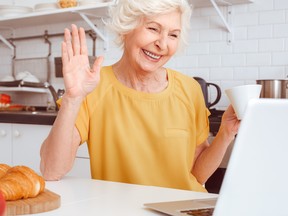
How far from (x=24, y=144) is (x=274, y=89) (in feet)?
5.44

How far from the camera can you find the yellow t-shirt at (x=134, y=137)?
5.85 feet

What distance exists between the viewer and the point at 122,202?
1.22 meters

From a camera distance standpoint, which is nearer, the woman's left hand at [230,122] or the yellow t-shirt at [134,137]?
the woman's left hand at [230,122]

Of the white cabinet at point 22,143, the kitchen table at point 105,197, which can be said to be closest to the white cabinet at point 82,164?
the white cabinet at point 22,143

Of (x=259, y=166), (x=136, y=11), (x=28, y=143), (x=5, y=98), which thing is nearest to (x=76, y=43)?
(x=136, y=11)

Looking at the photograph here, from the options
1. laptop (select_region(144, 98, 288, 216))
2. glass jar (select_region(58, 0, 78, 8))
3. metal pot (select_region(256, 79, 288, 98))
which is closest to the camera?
laptop (select_region(144, 98, 288, 216))

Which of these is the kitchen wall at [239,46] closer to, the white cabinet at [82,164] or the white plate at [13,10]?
the white cabinet at [82,164]

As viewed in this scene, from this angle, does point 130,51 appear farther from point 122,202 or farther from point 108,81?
point 122,202

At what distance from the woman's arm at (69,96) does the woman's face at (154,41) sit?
0.29 m

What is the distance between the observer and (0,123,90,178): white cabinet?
330 centimetres

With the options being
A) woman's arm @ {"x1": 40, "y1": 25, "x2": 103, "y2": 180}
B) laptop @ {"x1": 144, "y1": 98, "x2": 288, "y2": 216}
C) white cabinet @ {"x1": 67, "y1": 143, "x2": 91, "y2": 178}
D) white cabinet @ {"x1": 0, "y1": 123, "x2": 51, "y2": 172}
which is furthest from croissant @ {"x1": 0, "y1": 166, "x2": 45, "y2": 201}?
white cabinet @ {"x1": 0, "y1": 123, "x2": 51, "y2": 172}

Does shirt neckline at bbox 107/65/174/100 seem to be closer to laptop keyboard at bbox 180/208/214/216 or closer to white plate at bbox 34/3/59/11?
laptop keyboard at bbox 180/208/214/216

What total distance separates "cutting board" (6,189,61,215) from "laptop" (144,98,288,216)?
50cm

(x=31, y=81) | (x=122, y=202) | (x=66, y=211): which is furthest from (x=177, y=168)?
(x=31, y=81)
